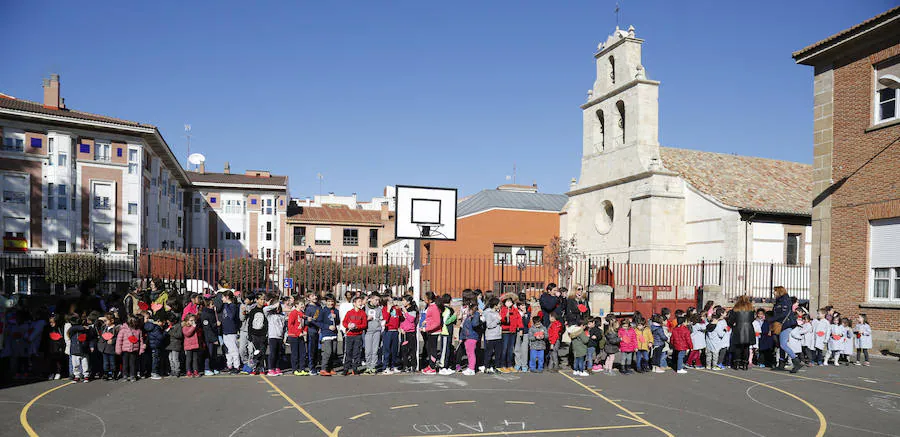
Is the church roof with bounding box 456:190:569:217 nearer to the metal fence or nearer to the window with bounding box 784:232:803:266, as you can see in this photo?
the metal fence

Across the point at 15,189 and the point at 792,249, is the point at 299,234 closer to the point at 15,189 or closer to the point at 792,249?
the point at 15,189

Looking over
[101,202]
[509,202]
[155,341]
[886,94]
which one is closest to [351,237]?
[509,202]

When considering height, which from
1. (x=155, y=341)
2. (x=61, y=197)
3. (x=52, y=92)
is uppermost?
(x=52, y=92)

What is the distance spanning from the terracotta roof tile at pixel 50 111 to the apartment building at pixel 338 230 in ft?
94.1

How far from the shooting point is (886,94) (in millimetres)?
18125

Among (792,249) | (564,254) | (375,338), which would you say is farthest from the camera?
(564,254)

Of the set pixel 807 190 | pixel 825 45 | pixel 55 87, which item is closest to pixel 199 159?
pixel 55 87

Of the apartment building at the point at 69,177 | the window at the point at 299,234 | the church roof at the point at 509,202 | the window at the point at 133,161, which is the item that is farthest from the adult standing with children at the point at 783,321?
the window at the point at 299,234

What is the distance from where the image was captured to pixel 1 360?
1228 cm

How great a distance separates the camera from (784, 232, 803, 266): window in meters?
32.7

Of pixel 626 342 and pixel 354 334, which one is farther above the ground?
pixel 354 334

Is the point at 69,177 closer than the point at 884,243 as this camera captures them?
No

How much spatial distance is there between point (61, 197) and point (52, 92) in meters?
7.28

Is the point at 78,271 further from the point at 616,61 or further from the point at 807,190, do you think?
the point at 807,190
